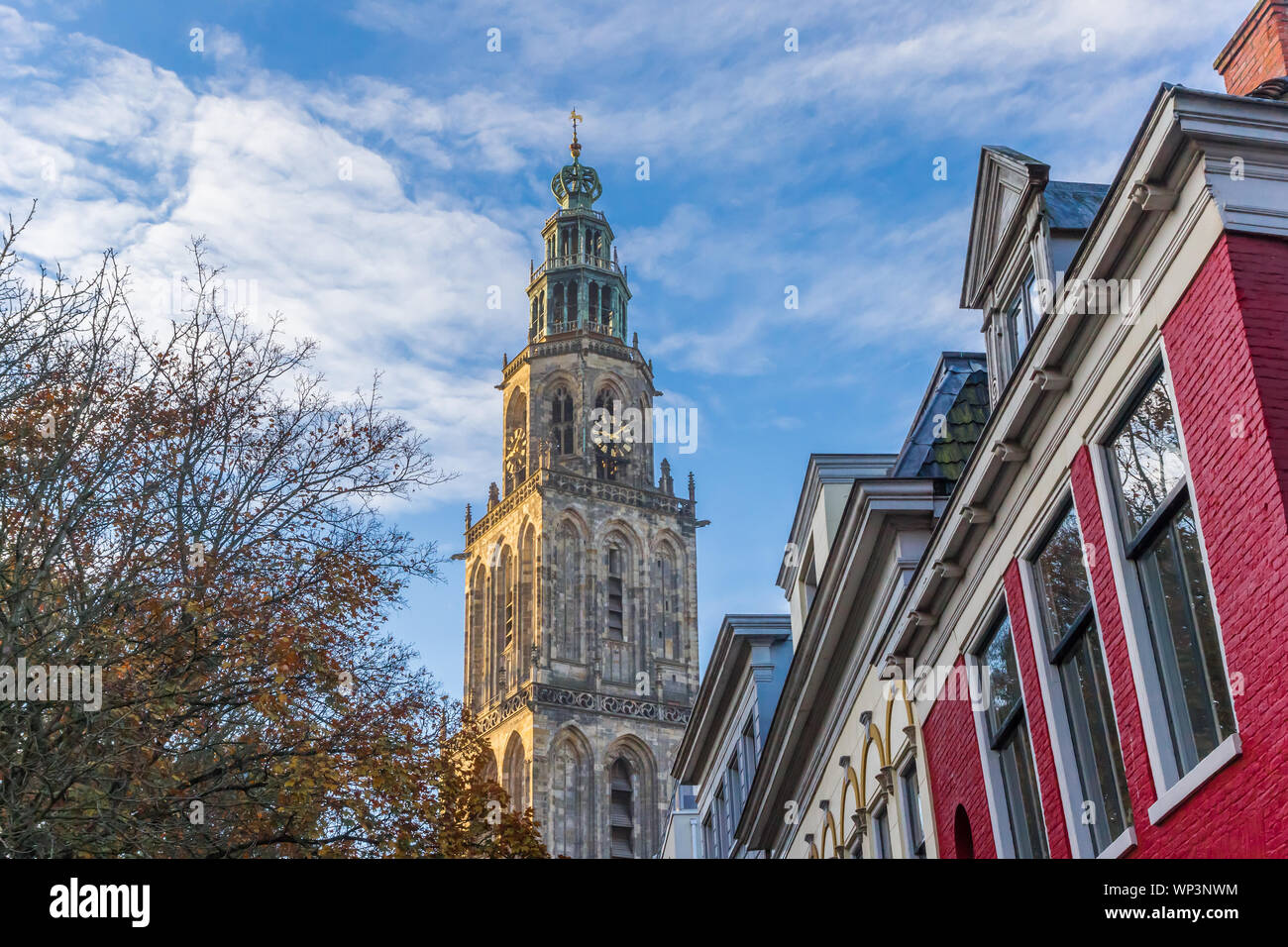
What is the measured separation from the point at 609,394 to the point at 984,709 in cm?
7882

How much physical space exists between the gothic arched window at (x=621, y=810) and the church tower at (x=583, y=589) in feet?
0.27

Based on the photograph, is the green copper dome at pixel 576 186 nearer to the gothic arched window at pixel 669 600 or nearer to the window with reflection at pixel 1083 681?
the gothic arched window at pixel 669 600

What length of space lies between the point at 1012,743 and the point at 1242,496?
18.3 feet

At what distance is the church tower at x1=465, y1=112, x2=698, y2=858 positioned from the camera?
8256cm

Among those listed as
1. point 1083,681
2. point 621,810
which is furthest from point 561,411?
point 1083,681

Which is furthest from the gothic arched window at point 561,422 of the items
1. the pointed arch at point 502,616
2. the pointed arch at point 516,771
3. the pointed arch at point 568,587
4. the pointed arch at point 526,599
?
Result: the pointed arch at point 516,771

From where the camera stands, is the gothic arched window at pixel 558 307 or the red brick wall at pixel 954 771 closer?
the red brick wall at pixel 954 771

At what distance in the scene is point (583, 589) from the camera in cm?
8738

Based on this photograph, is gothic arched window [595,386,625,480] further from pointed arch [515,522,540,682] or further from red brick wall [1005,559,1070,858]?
red brick wall [1005,559,1070,858]

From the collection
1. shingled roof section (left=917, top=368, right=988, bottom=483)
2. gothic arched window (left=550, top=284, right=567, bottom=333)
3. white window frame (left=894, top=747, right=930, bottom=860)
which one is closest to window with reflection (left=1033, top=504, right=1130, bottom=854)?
white window frame (left=894, top=747, right=930, bottom=860)

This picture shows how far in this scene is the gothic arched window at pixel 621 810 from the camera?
270 ft

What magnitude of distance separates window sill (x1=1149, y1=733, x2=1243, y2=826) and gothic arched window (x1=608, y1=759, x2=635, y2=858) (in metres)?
72.7

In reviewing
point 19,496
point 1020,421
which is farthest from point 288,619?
point 1020,421
